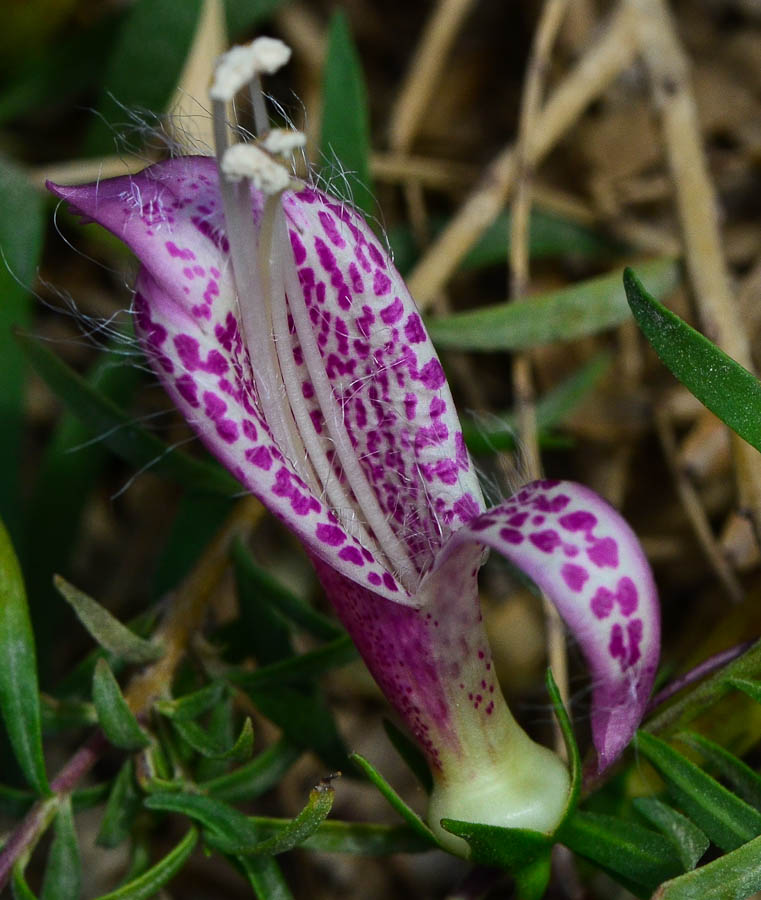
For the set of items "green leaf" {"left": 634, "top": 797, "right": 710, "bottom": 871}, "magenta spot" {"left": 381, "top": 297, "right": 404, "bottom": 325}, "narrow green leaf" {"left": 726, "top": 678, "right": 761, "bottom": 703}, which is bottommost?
"green leaf" {"left": 634, "top": 797, "right": 710, "bottom": 871}

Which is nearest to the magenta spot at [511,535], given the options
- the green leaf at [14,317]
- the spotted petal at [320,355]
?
the spotted petal at [320,355]

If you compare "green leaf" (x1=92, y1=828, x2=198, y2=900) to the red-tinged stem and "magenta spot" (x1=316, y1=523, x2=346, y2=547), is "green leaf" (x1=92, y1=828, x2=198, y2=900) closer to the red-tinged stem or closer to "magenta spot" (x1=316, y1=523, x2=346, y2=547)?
the red-tinged stem

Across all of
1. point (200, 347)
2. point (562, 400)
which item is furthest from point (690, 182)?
point (200, 347)

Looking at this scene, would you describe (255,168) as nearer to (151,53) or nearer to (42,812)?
(42,812)

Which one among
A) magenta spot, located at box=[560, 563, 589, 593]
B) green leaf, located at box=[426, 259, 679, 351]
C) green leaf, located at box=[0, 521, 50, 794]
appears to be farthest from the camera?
green leaf, located at box=[426, 259, 679, 351]

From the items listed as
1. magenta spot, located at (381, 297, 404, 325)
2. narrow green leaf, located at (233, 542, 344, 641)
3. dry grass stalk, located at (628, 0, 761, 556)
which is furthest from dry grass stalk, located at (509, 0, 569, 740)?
magenta spot, located at (381, 297, 404, 325)

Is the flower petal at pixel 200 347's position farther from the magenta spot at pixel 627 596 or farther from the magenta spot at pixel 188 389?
the magenta spot at pixel 627 596

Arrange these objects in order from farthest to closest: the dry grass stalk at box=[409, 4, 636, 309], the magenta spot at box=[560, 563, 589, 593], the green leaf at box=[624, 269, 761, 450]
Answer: the dry grass stalk at box=[409, 4, 636, 309]
the green leaf at box=[624, 269, 761, 450]
the magenta spot at box=[560, 563, 589, 593]

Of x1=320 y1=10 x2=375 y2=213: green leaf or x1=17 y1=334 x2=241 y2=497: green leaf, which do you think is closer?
x1=17 y1=334 x2=241 y2=497: green leaf
